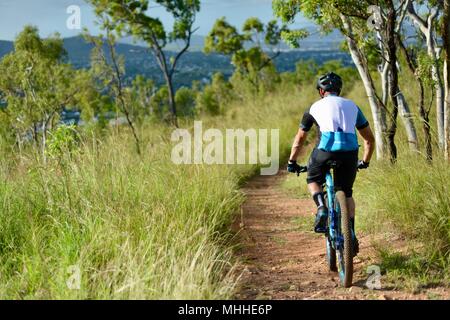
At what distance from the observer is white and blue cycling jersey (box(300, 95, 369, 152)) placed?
461 centimetres

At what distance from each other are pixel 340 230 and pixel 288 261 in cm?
119

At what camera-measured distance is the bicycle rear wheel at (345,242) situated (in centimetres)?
448

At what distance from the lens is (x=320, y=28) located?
860 cm

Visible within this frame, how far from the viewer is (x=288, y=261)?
18.8ft

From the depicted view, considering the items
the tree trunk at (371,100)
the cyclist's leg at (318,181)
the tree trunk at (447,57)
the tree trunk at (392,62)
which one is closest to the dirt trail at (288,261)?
the cyclist's leg at (318,181)

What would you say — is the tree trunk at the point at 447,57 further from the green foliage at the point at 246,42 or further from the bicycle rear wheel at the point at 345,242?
the green foliage at the point at 246,42

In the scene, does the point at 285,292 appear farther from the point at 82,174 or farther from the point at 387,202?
the point at 82,174

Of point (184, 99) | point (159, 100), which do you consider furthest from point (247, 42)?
point (184, 99)

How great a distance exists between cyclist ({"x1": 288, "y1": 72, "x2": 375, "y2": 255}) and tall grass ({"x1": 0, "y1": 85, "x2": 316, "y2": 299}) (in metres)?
1.00

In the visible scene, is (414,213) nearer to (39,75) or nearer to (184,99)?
(39,75)

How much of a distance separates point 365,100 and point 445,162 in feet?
32.7

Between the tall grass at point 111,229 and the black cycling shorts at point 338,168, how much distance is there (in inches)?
42.6

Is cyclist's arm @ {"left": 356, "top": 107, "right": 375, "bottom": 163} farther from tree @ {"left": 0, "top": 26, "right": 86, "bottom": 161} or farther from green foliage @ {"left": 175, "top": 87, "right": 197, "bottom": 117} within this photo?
green foliage @ {"left": 175, "top": 87, "right": 197, "bottom": 117}
